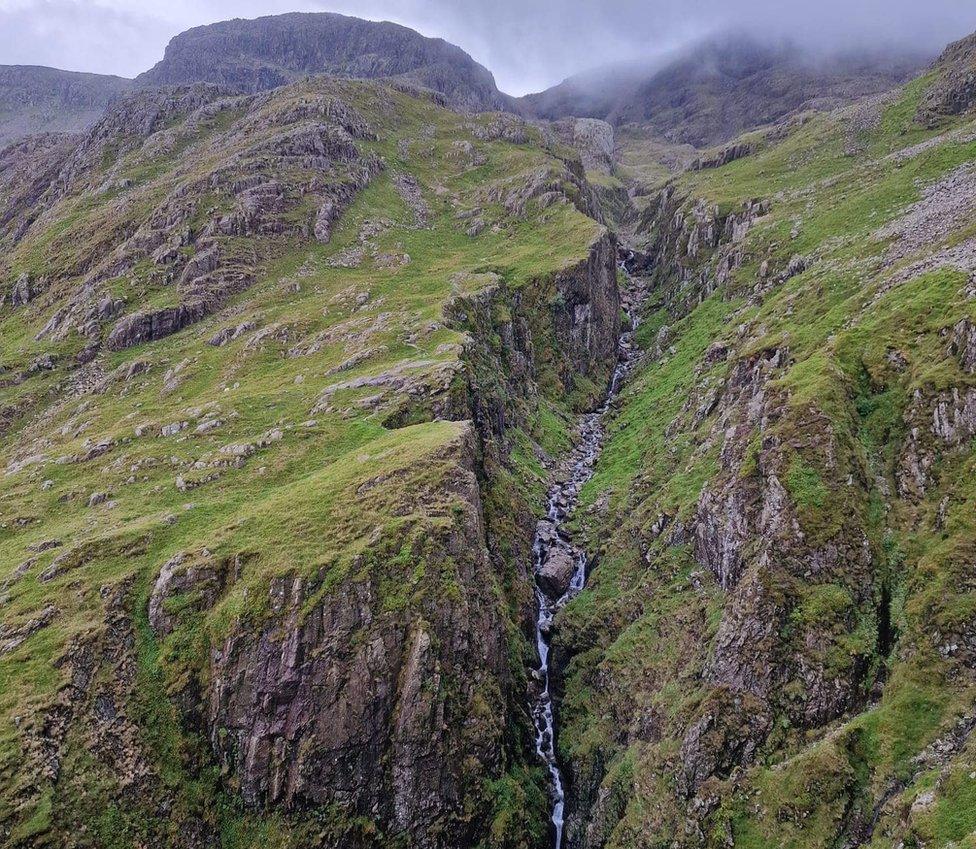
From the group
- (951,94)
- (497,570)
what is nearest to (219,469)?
(497,570)

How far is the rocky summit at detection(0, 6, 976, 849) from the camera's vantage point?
2583 cm

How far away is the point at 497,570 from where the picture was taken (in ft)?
141

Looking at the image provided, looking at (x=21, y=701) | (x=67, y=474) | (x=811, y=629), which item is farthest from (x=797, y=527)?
(x=67, y=474)

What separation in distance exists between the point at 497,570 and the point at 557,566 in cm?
698

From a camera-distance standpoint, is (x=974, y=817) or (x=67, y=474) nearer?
(x=974, y=817)

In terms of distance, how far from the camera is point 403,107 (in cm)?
15138

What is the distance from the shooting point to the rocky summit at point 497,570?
2583 centimetres

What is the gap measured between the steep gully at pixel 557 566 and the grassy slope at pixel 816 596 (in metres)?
1.74

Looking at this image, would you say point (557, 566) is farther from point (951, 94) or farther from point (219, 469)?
point (951, 94)

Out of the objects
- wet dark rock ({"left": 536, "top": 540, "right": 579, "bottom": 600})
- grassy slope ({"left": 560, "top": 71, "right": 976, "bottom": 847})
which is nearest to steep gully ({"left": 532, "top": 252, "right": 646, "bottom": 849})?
wet dark rock ({"left": 536, "top": 540, "right": 579, "bottom": 600})

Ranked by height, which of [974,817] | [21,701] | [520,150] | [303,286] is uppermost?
[520,150]

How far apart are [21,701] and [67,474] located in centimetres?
2335

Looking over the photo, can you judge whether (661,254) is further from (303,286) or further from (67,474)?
(67,474)

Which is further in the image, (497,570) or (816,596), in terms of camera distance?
(497,570)
